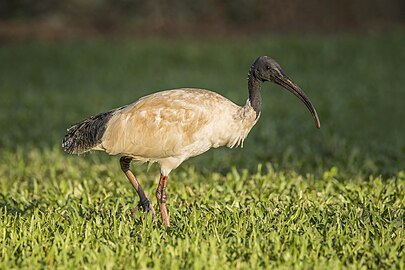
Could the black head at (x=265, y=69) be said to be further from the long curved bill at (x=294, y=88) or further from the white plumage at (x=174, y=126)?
the white plumage at (x=174, y=126)

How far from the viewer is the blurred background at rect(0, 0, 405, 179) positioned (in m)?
10.2

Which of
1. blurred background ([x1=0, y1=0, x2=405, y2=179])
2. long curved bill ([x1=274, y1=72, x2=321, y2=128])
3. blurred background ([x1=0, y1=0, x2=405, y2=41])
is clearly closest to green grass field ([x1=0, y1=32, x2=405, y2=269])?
blurred background ([x1=0, y1=0, x2=405, y2=179])

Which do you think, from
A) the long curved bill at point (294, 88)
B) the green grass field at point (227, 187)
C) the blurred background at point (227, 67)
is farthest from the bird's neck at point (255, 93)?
the blurred background at point (227, 67)

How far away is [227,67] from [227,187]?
14.3m

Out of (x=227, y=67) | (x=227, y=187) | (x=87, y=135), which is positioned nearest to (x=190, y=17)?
(x=227, y=67)

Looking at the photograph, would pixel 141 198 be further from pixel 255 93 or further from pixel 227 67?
pixel 227 67

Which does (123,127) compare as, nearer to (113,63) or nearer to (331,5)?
(113,63)

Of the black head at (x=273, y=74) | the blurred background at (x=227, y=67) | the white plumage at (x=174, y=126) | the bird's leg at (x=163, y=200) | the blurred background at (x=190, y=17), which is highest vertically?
the blurred background at (x=190, y=17)

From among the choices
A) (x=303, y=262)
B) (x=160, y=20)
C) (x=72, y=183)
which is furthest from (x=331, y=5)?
(x=303, y=262)

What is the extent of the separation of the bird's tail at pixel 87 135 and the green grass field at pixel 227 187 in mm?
496

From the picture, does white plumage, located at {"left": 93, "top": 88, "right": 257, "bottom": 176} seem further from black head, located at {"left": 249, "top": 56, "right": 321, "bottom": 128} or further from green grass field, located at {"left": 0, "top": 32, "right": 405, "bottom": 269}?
green grass field, located at {"left": 0, "top": 32, "right": 405, "bottom": 269}

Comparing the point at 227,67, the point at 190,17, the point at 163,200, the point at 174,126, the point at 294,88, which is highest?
the point at 190,17

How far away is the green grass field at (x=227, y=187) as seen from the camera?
4711 millimetres

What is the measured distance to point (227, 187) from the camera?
6.91 metres
